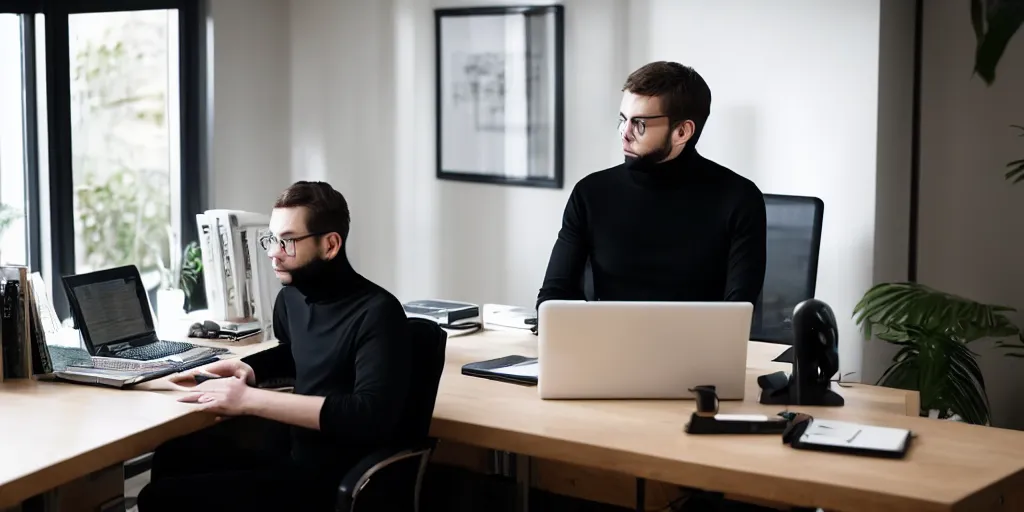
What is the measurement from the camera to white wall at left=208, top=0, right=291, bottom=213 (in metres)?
4.70

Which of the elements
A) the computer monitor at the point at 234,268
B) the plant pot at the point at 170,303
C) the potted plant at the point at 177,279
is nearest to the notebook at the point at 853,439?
the computer monitor at the point at 234,268

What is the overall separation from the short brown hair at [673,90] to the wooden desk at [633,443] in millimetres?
648

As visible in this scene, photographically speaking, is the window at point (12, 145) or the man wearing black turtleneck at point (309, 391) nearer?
the man wearing black turtleneck at point (309, 391)

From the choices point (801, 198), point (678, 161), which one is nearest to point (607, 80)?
point (801, 198)

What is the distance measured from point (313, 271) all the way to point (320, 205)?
144 mm

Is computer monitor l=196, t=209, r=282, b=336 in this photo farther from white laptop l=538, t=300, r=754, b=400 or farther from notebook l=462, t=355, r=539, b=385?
white laptop l=538, t=300, r=754, b=400

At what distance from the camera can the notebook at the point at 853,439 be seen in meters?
2.22

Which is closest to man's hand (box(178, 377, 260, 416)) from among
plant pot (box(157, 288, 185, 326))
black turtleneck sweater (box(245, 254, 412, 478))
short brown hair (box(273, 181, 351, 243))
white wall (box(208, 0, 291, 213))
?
black turtleneck sweater (box(245, 254, 412, 478))

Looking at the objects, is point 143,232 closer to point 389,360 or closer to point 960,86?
point 389,360

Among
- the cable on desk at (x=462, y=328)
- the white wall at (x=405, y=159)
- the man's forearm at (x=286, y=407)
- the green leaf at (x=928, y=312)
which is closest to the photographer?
the man's forearm at (x=286, y=407)

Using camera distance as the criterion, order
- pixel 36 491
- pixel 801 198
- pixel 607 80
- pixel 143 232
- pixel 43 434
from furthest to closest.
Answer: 1. pixel 143 232
2. pixel 607 80
3. pixel 801 198
4. pixel 43 434
5. pixel 36 491

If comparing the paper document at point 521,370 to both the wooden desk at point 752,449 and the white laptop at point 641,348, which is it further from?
the white laptop at point 641,348

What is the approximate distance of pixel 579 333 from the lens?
8.32 feet

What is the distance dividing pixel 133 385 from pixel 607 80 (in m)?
2.17
